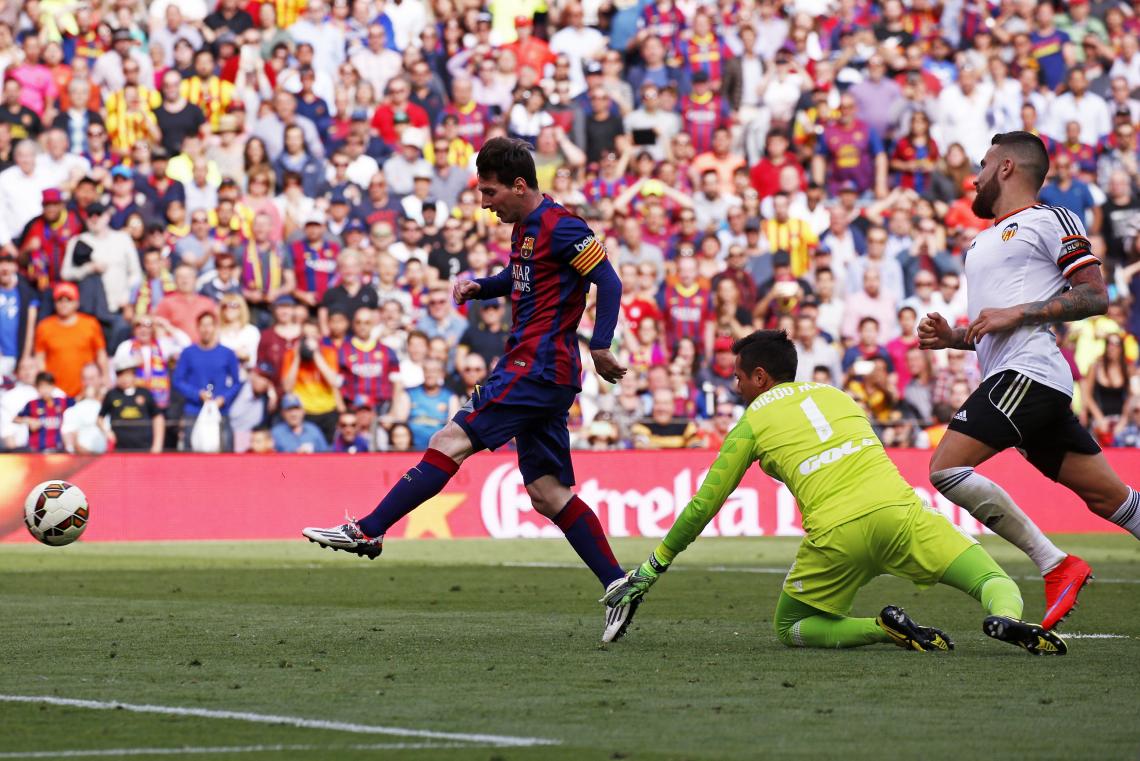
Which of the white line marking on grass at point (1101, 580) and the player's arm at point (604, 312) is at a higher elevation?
the player's arm at point (604, 312)

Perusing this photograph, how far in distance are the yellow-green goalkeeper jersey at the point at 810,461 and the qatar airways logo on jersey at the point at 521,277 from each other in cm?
145

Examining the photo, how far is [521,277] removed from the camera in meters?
9.62

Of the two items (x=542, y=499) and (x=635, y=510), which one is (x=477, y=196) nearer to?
(x=635, y=510)

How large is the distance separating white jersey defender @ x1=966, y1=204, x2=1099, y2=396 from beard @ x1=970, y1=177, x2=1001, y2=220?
193mm

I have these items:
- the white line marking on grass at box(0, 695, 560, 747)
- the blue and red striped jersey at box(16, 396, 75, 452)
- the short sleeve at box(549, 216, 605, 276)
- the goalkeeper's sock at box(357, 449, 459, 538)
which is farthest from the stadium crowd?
the white line marking on grass at box(0, 695, 560, 747)

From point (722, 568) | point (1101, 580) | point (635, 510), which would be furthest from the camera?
point (635, 510)

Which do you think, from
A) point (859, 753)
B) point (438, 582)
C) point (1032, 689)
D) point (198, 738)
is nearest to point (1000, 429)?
point (1032, 689)

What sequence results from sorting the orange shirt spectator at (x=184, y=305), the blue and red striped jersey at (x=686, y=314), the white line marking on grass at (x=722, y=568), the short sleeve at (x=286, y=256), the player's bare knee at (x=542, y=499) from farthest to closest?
1. the blue and red striped jersey at (x=686, y=314)
2. the short sleeve at (x=286, y=256)
3. the orange shirt spectator at (x=184, y=305)
4. the white line marking on grass at (x=722, y=568)
5. the player's bare knee at (x=542, y=499)

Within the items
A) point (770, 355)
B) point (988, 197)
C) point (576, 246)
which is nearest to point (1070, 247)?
point (988, 197)

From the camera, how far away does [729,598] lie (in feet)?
40.6

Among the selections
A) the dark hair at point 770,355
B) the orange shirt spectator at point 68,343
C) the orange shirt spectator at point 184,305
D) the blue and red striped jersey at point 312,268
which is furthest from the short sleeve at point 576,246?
the blue and red striped jersey at point 312,268

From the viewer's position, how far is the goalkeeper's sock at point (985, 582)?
8211 mm

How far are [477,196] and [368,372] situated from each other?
11.0ft

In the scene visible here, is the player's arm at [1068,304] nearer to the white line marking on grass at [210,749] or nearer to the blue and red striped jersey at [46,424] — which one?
the white line marking on grass at [210,749]
